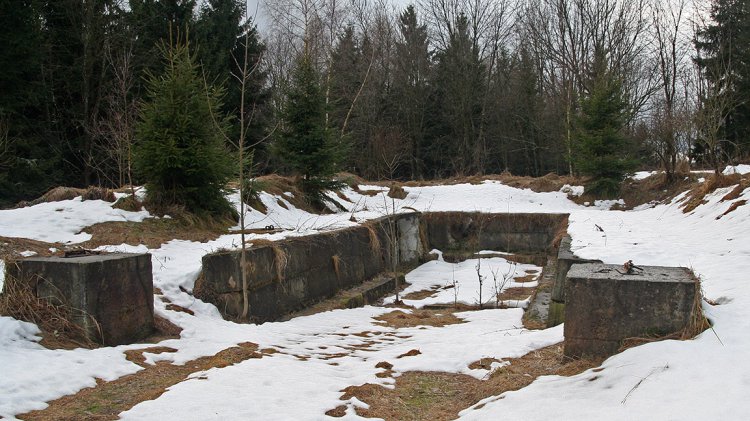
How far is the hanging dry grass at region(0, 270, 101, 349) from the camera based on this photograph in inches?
191

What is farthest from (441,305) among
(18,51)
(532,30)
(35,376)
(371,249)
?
(532,30)

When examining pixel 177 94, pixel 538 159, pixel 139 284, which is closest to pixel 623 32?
pixel 538 159

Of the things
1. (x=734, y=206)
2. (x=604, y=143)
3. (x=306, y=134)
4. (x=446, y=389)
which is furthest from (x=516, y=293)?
(x=604, y=143)

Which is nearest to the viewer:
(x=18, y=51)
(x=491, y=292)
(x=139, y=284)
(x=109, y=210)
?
(x=139, y=284)

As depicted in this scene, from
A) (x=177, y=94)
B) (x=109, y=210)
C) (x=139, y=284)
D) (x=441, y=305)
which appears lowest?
(x=441, y=305)

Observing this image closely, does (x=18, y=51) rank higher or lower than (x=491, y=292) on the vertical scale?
higher

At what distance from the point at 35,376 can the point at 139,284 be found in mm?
1553

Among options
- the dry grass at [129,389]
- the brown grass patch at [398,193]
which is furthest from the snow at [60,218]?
the brown grass patch at [398,193]

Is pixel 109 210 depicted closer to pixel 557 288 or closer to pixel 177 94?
pixel 177 94

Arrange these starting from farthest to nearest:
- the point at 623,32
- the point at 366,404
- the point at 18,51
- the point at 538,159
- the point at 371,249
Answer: the point at 538,159, the point at 623,32, the point at 18,51, the point at 371,249, the point at 366,404

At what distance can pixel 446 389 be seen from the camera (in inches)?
172

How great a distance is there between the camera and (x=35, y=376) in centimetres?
403

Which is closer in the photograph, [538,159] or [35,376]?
[35,376]

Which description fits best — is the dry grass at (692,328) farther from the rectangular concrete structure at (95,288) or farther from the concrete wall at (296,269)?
the concrete wall at (296,269)
